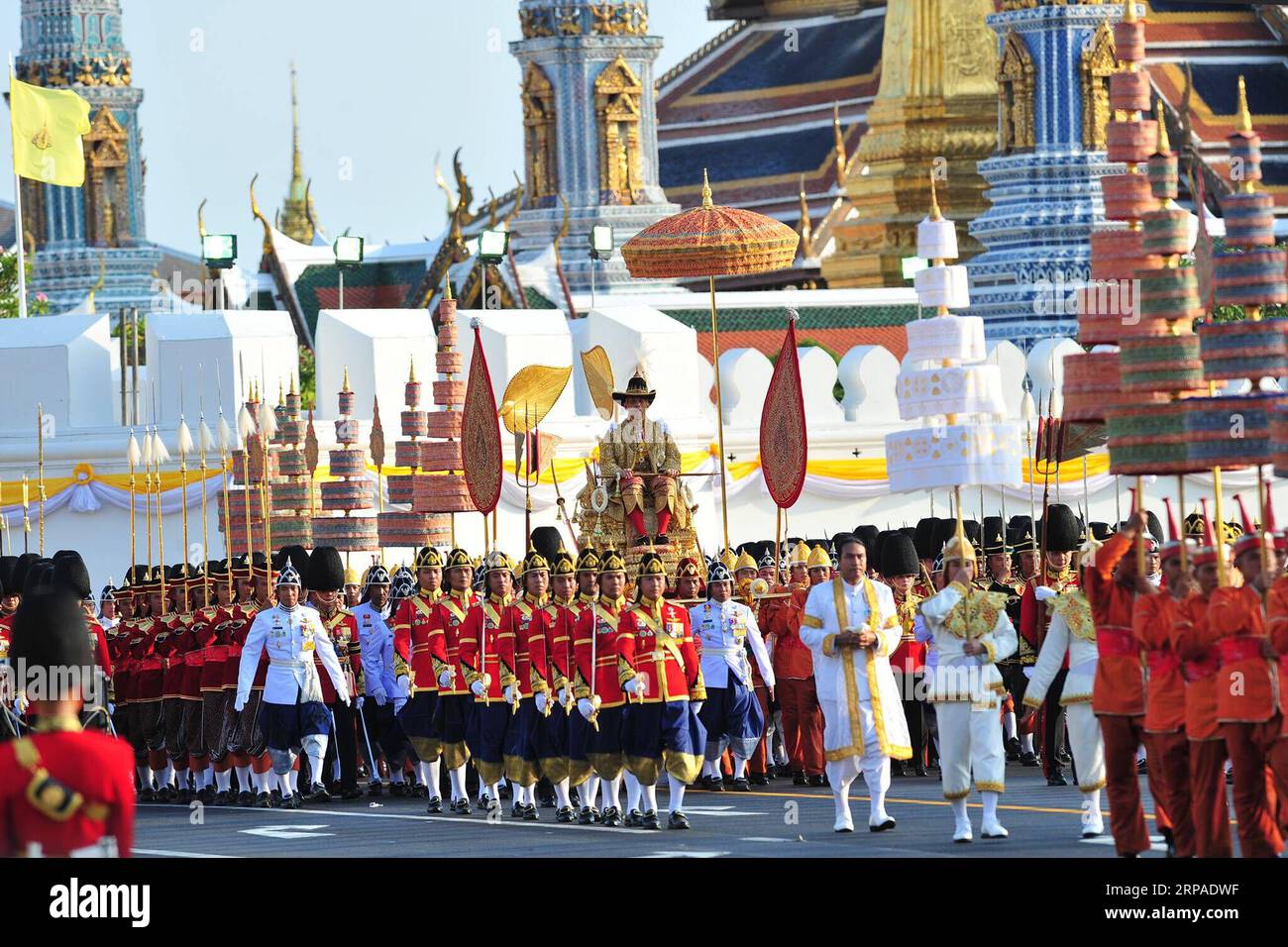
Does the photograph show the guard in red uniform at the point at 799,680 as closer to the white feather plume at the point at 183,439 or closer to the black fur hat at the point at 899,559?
the black fur hat at the point at 899,559

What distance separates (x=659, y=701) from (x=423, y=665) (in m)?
2.34

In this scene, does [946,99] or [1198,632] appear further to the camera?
[946,99]

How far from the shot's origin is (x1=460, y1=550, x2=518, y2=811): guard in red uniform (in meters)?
17.2

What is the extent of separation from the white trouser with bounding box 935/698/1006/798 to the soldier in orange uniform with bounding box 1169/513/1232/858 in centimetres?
213

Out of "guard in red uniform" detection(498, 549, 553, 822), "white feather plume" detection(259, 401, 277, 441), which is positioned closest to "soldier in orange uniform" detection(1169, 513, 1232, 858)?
"guard in red uniform" detection(498, 549, 553, 822)

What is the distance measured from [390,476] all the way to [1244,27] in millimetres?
24928

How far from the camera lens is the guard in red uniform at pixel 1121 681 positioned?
1320 centimetres

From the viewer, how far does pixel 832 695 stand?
15.7 m

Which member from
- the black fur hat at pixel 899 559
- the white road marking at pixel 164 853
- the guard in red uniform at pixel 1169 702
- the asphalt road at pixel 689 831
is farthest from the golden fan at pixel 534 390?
the guard in red uniform at pixel 1169 702

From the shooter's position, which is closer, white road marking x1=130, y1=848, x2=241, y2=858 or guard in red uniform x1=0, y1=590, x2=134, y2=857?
guard in red uniform x1=0, y1=590, x2=134, y2=857

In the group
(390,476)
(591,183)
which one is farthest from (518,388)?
(591,183)

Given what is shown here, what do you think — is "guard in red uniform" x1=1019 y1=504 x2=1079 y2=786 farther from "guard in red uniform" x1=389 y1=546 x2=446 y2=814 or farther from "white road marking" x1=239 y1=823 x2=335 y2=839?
"white road marking" x1=239 y1=823 x2=335 y2=839

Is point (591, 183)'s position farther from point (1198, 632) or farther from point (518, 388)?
point (1198, 632)
